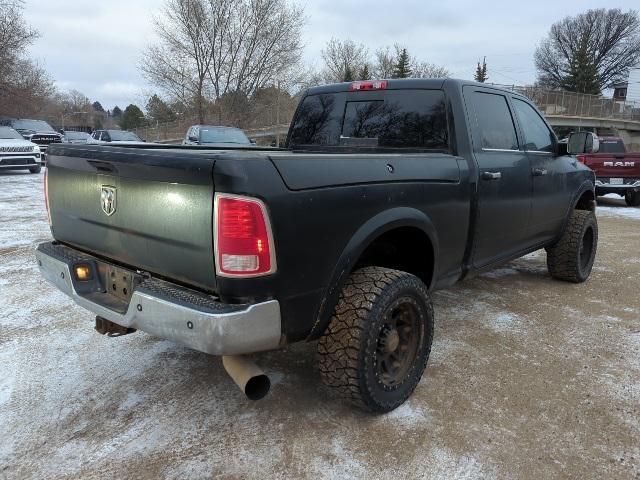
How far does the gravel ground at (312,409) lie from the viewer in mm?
2318

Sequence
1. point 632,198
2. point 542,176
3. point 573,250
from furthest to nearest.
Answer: point 632,198, point 573,250, point 542,176

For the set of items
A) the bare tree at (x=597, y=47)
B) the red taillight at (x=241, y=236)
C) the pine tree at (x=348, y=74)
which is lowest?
the red taillight at (x=241, y=236)

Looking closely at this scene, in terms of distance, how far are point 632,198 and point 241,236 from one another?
13.3 m

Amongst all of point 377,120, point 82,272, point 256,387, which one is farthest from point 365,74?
point 256,387

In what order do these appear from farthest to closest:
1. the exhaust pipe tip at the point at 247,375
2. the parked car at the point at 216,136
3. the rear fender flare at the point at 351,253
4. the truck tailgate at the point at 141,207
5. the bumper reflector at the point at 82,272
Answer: the parked car at the point at 216,136, the bumper reflector at the point at 82,272, the rear fender flare at the point at 351,253, the exhaust pipe tip at the point at 247,375, the truck tailgate at the point at 141,207

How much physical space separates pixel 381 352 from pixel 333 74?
5619 centimetres

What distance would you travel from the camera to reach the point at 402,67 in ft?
161

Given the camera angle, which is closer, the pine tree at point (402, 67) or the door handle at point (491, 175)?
the door handle at point (491, 175)

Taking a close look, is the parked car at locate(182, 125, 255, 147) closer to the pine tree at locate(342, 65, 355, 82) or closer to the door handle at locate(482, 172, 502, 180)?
the door handle at locate(482, 172, 502, 180)

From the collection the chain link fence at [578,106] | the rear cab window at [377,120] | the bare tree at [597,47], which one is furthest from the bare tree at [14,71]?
the bare tree at [597,47]

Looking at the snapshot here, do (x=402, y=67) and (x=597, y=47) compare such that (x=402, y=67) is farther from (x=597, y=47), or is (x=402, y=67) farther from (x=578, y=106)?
(x=597, y=47)

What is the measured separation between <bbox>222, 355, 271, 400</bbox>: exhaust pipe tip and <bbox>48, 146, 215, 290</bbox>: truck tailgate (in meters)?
0.41

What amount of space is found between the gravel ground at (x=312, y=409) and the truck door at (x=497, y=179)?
28.5 inches

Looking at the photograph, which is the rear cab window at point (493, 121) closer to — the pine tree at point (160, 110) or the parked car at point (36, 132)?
the parked car at point (36, 132)
